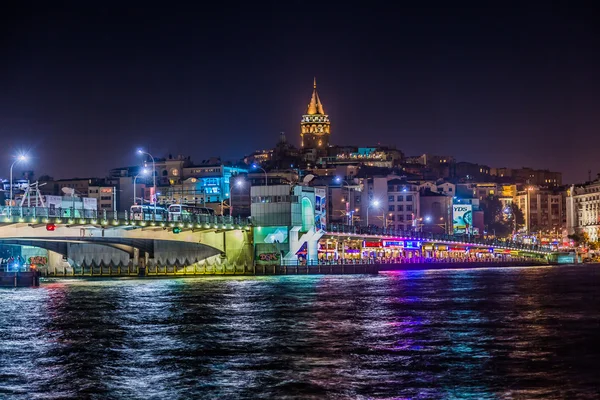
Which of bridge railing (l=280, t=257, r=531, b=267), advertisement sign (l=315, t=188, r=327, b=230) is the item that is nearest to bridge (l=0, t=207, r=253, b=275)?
bridge railing (l=280, t=257, r=531, b=267)

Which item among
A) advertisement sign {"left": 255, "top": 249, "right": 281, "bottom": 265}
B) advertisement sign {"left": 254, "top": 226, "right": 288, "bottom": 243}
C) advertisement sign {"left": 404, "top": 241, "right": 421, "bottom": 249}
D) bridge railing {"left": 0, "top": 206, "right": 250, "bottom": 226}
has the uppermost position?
bridge railing {"left": 0, "top": 206, "right": 250, "bottom": 226}

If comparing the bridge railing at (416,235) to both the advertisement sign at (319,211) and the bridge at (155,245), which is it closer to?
the bridge at (155,245)

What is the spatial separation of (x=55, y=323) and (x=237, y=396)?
989 inches

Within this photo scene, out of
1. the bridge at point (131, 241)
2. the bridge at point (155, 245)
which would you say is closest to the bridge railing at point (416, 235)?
the bridge at point (155, 245)

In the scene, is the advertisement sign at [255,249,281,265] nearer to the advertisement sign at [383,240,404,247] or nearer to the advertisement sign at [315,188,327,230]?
the advertisement sign at [315,188,327,230]

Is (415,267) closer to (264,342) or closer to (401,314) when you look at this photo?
(401,314)

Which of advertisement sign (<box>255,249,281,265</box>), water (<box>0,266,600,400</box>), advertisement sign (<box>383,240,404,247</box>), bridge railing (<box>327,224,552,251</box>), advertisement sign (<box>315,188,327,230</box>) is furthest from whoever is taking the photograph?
advertisement sign (<box>383,240,404,247</box>)

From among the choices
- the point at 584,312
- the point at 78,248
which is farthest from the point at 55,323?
the point at 78,248

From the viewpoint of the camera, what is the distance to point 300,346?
42.9m

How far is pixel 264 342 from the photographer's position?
44.5m

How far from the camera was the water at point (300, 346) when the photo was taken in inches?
1278

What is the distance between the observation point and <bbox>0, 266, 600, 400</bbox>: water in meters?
32.5

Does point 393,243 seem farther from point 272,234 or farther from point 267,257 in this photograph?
point 267,257

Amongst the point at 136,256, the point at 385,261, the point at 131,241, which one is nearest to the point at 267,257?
the point at 131,241
